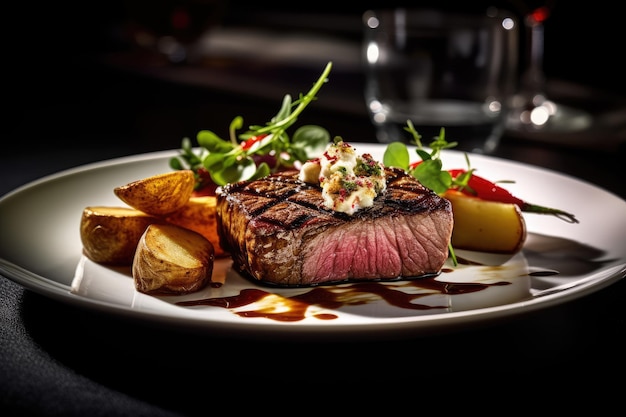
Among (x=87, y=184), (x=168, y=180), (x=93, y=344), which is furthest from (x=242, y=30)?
(x=93, y=344)

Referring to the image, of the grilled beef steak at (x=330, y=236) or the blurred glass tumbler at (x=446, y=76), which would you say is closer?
the grilled beef steak at (x=330, y=236)

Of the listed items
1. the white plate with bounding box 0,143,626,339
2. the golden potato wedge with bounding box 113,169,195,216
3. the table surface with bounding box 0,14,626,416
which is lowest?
the table surface with bounding box 0,14,626,416

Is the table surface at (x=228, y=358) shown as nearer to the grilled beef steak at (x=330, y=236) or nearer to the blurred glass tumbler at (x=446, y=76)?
the grilled beef steak at (x=330, y=236)

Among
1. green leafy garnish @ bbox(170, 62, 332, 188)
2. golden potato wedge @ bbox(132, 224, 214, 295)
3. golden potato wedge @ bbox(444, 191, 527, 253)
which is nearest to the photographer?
golden potato wedge @ bbox(132, 224, 214, 295)

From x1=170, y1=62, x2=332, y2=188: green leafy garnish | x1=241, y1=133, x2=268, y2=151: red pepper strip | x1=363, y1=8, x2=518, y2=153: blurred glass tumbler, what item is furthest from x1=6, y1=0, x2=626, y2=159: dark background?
x1=241, y1=133, x2=268, y2=151: red pepper strip

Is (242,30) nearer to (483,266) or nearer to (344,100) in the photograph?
(344,100)

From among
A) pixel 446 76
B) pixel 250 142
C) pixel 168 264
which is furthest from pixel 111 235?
pixel 446 76

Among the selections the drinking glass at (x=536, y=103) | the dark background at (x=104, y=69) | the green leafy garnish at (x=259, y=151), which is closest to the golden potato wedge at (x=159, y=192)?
the green leafy garnish at (x=259, y=151)

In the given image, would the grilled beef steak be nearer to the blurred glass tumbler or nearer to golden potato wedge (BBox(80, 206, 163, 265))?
golden potato wedge (BBox(80, 206, 163, 265))
